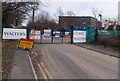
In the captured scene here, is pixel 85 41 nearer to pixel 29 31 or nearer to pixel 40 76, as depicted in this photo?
pixel 29 31

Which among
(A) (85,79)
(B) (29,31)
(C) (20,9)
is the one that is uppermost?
(C) (20,9)

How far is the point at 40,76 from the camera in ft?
28.1

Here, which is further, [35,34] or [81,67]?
[35,34]

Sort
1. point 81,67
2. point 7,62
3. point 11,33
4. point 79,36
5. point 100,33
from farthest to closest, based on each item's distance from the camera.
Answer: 1. point 79,36
2. point 100,33
3. point 11,33
4. point 7,62
5. point 81,67

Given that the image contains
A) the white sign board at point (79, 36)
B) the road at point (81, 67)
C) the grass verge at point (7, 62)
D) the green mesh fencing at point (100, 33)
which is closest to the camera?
the grass verge at point (7, 62)

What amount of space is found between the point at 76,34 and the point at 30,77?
23160mm

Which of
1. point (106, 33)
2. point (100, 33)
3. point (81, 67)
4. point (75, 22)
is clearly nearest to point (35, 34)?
point (100, 33)

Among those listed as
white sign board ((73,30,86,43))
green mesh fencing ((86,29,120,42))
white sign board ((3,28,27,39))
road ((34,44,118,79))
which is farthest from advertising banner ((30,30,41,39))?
road ((34,44,118,79))

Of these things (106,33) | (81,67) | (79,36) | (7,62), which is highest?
(106,33)

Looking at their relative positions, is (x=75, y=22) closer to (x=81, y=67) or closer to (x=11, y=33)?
(x=11, y=33)

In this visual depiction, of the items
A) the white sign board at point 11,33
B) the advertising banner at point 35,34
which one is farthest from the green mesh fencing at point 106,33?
the white sign board at point 11,33

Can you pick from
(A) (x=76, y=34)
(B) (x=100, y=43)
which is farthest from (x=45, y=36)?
(B) (x=100, y=43)

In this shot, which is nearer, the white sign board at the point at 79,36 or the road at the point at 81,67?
the road at the point at 81,67

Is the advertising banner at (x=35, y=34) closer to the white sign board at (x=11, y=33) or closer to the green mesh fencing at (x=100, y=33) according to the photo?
the white sign board at (x=11, y=33)
